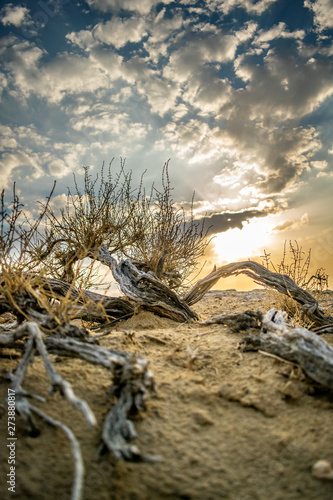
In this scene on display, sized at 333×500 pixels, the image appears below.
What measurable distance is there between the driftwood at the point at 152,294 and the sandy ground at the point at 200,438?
7.48 feet

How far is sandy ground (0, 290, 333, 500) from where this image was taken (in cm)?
135

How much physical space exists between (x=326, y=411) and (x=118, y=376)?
1.46 meters

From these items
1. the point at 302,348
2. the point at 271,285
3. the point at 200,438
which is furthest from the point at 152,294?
the point at 200,438

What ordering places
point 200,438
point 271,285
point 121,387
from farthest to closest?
point 271,285 → point 121,387 → point 200,438

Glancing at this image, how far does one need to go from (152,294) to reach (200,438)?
328cm

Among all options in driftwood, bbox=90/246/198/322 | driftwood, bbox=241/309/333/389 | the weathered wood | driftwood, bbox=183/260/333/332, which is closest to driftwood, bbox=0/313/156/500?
the weathered wood

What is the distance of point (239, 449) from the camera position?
1584 millimetres

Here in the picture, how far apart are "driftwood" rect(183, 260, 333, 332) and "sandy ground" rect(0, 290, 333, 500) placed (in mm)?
2972

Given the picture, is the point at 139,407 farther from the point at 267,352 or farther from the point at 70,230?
the point at 70,230

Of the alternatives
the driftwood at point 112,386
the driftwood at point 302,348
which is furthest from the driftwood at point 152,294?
the driftwood at point 112,386

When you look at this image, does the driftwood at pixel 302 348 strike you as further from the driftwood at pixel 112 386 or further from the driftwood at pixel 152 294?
the driftwood at pixel 152 294

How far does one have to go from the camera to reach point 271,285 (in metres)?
5.46

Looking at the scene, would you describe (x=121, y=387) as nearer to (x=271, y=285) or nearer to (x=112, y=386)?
(x=112, y=386)

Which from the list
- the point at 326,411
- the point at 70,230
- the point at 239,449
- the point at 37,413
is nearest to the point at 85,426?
the point at 37,413
